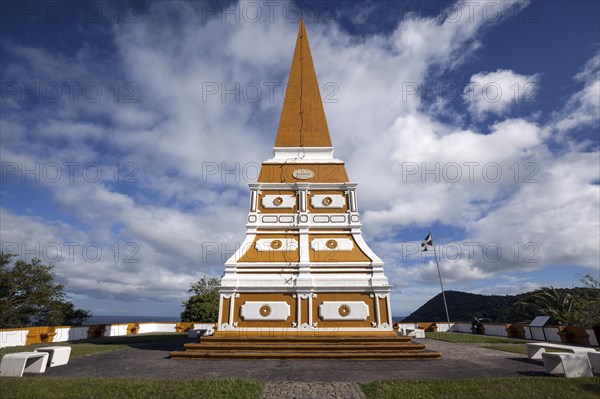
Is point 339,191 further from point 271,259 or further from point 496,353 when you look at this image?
point 496,353

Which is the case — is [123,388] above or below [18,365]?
below

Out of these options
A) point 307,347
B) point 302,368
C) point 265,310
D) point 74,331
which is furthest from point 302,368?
point 74,331

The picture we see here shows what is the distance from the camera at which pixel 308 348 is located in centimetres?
1274

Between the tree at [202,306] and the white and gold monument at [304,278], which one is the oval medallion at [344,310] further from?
the tree at [202,306]

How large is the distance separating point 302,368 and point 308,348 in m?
2.55

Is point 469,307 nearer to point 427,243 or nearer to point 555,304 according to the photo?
point 555,304

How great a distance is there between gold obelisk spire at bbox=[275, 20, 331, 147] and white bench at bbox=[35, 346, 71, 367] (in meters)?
13.2

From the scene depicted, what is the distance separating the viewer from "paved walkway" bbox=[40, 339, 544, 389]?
8984 millimetres

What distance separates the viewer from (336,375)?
9.22 m

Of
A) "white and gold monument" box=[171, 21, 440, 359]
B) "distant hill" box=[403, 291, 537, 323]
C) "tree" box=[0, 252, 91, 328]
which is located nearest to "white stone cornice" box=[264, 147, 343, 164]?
"white and gold monument" box=[171, 21, 440, 359]

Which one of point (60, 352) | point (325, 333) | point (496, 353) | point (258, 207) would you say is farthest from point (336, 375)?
point (258, 207)

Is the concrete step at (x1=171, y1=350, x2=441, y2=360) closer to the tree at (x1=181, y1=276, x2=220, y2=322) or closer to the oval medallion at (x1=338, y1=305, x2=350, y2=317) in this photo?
the oval medallion at (x1=338, y1=305, x2=350, y2=317)

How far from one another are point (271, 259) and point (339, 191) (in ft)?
16.9

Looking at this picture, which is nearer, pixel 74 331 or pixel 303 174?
pixel 303 174
